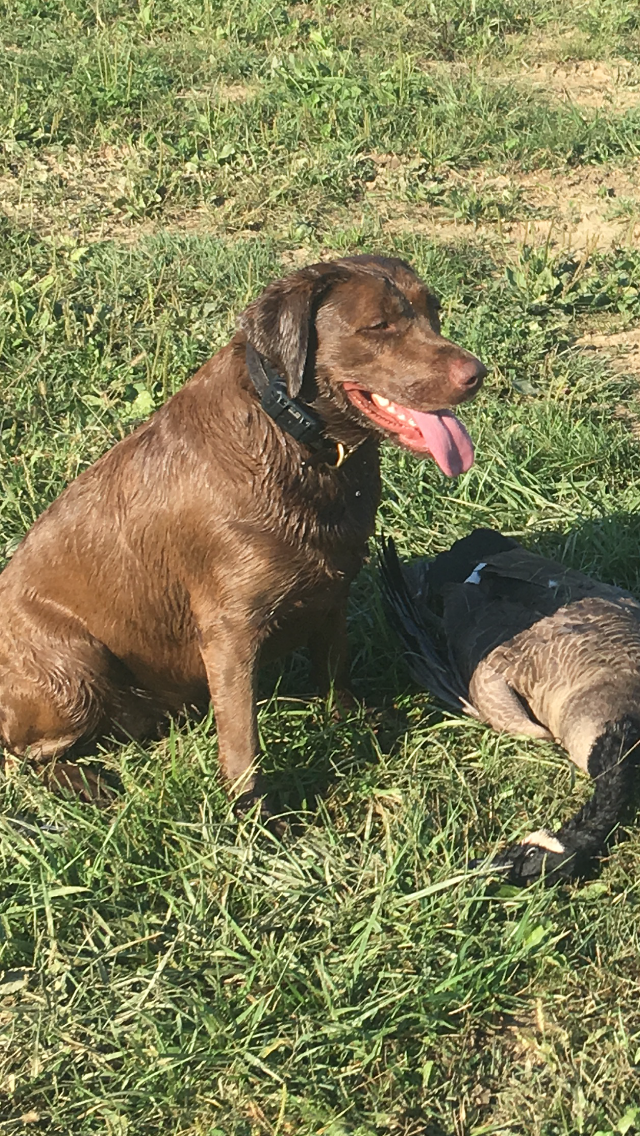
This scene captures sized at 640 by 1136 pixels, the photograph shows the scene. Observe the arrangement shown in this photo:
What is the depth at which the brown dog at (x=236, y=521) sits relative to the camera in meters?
3.46

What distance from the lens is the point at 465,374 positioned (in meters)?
3.37

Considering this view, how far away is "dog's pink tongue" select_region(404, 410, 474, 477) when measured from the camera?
3.45 m

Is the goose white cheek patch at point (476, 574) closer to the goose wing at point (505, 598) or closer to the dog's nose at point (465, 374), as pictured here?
the goose wing at point (505, 598)

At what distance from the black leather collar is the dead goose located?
0.95m

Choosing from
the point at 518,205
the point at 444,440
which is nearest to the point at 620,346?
the point at 518,205

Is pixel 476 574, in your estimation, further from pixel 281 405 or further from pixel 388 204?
pixel 388 204

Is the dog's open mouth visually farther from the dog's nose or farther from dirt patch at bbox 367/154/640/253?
dirt patch at bbox 367/154/640/253

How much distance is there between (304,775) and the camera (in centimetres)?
399

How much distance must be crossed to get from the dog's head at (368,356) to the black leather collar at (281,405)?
3 cm

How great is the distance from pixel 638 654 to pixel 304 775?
119cm

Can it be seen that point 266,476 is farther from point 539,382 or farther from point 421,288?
point 539,382

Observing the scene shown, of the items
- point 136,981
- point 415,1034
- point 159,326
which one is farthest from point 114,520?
point 159,326

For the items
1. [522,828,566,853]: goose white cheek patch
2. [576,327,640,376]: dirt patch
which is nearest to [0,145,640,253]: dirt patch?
[576,327,640,376]: dirt patch

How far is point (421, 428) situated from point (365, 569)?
155 centimetres
